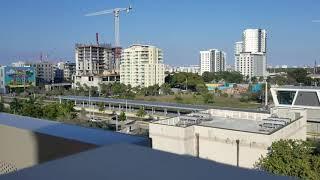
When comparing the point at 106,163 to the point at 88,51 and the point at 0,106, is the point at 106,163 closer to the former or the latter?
the point at 0,106

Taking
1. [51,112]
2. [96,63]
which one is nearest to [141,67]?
[96,63]

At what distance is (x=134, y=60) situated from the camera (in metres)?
32.5

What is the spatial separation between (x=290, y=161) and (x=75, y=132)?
3.46 m

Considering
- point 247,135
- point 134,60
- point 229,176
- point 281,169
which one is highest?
point 134,60

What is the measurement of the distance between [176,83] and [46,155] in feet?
92.3

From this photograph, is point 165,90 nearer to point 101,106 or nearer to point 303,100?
point 101,106

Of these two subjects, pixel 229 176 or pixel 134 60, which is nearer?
pixel 229 176

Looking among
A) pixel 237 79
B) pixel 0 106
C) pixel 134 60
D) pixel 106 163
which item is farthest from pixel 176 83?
pixel 106 163

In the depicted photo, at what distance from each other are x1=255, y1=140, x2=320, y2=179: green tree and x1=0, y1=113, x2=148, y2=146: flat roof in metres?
2.12

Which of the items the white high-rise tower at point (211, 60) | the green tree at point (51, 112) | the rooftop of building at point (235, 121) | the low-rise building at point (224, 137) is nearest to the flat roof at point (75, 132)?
the low-rise building at point (224, 137)

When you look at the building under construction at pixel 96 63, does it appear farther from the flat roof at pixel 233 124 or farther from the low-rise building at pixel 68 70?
the flat roof at pixel 233 124

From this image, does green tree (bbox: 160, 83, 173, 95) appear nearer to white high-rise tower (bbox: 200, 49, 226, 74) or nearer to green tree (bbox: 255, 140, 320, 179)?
green tree (bbox: 255, 140, 320, 179)

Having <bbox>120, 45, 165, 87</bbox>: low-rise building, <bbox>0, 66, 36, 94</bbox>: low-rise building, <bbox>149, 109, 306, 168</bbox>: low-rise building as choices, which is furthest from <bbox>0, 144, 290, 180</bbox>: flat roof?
<bbox>0, 66, 36, 94</bbox>: low-rise building

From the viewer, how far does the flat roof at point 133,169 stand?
138 centimetres
